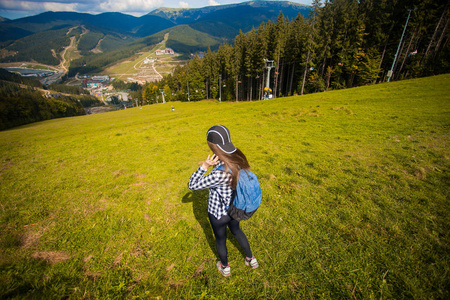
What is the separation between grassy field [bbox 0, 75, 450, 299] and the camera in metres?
3.13

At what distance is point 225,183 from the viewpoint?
281 cm

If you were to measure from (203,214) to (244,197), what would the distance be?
8.37 ft

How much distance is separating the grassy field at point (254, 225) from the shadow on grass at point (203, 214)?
0.04 metres

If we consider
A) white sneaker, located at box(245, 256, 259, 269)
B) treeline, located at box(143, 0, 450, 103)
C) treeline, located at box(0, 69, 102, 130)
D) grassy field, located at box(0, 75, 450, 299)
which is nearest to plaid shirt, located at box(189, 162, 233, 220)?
white sneaker, located at box(245, 256, 259, 269)

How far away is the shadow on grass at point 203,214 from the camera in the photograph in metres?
4.09

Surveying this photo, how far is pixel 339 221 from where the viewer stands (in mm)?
4262

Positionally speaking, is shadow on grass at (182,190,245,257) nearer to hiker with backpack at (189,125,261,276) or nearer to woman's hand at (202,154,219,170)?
hiker with backpack at (189,125,261,276)

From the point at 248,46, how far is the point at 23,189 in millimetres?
48523

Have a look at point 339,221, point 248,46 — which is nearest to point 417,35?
point 248,46

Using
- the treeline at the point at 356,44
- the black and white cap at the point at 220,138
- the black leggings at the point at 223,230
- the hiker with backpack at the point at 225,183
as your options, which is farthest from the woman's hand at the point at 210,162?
the treeline at the point at 356,44

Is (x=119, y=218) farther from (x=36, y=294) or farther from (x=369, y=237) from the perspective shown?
(x=369, y=237)

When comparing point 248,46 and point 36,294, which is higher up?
point 248,46

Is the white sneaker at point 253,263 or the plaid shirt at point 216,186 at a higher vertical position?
the plaid shirt at point 216,186

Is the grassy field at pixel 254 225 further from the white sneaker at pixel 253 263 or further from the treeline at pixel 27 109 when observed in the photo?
the treeline at pixel 27 109
